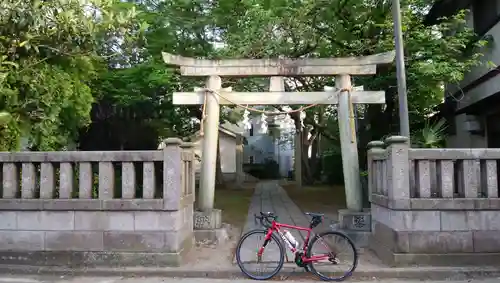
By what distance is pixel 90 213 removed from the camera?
24.1ft

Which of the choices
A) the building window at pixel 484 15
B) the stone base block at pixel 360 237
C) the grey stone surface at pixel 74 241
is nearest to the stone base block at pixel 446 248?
the stone base block at pixel 360 237

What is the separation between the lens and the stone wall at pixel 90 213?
7.31 m

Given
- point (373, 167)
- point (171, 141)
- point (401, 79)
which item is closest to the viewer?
point (171, 141)

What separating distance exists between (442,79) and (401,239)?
562 cm

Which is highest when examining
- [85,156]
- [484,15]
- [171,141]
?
[484,15]

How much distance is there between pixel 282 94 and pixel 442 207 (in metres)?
4.15

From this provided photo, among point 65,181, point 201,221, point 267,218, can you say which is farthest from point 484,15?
point 65,181

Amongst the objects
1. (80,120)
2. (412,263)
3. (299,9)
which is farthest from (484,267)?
(80,120)

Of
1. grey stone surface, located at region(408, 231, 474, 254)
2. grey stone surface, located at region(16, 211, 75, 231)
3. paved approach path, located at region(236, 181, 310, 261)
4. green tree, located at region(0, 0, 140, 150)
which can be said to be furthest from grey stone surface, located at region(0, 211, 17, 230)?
grey stone surface, located at region(408, 231, 474, 254)

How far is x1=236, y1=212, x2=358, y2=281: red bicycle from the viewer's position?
6930 mm

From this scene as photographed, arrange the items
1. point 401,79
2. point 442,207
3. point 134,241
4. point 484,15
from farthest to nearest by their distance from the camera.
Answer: point 484,15, point 401,79, point 134,241, point 442,207

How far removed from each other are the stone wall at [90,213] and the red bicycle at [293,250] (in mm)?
1317

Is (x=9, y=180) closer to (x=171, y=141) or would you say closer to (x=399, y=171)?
(x=171, y=141)

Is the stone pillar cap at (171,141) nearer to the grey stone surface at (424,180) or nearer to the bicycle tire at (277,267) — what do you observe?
the bicycle tire at (277,267)
